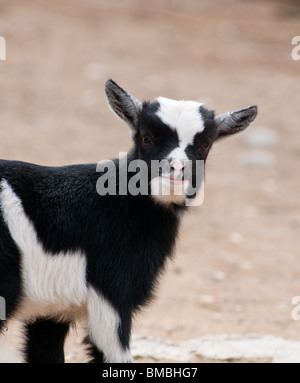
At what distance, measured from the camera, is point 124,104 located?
462cm

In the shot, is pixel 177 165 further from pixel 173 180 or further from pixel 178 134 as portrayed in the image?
pixel 178 134

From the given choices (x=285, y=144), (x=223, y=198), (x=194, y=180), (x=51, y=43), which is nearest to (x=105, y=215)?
(x=194, y=180)

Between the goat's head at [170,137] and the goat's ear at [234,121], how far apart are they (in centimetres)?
10

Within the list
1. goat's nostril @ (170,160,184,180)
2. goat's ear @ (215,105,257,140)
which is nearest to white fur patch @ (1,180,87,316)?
goat's nostril @ (170,160,184,180)

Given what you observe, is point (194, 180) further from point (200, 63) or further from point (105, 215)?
point (200, 63)

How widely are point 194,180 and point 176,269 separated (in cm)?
316

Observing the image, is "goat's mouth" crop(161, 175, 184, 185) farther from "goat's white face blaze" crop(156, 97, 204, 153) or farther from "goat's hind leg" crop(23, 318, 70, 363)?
"goat's hind leg" crop(23, 318, 70, 363)

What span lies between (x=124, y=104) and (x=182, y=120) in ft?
1.34

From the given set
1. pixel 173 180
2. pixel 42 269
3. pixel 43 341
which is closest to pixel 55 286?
pixel 42 269

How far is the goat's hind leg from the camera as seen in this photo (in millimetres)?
4789

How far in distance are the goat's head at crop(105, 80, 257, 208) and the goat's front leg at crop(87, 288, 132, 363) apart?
69cm

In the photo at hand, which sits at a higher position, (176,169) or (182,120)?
(182,120)

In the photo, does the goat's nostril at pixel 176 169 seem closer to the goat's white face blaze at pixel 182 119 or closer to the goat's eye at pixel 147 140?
the goat's white face blaze at pixel 182 119

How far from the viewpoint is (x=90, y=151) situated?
33.7ft
